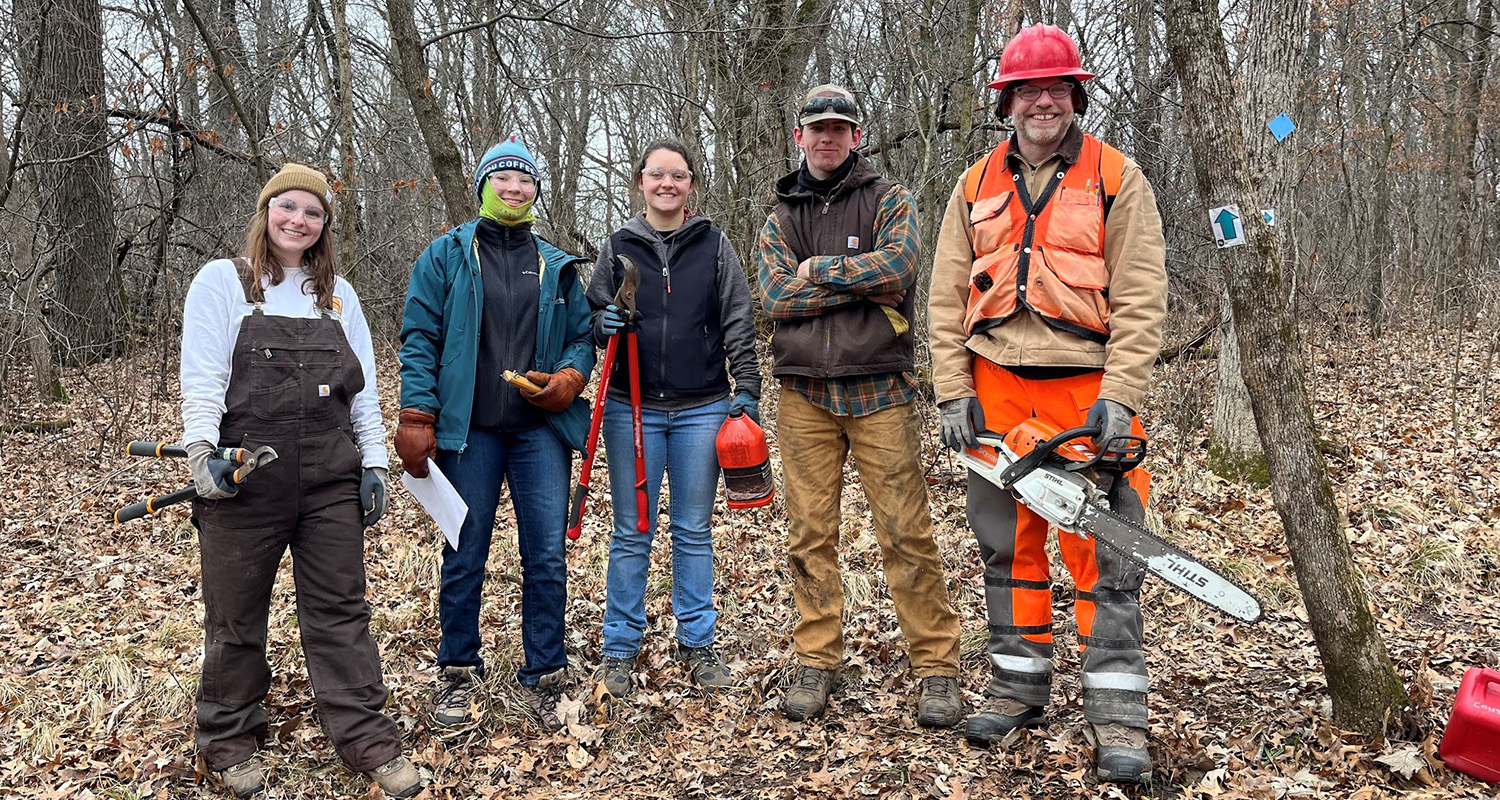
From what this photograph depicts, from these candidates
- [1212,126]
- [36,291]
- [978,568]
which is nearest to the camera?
[1212,126]

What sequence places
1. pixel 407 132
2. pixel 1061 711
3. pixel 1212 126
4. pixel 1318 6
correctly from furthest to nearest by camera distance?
pixel 407 132 < pixel 1318 6 < pixel 1061 711 < pixel 1212 126

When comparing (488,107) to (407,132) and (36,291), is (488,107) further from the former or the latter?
(36,291)

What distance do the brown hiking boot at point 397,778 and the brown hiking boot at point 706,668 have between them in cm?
125

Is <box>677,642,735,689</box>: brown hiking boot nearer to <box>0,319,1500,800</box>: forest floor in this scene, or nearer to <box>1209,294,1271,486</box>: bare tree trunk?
<box>0,319,1500,800</box>: forest floor

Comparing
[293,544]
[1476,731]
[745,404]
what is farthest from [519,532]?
[1476,731]

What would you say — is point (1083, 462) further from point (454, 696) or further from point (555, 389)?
point (454, 696)

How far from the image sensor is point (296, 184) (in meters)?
3.40

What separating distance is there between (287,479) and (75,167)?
9061 millimetres

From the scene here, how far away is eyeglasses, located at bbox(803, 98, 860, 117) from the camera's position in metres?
3.69

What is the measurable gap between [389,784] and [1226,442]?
5.67 meters

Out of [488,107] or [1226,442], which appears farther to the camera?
[488,107]

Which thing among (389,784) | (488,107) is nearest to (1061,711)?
(389,784)

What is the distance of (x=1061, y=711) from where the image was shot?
3713 millimetres

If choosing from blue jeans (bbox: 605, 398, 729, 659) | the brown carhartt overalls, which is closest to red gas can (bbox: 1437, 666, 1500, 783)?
blue jeans (bbox: 605, 398, 729, 659)
